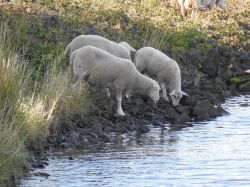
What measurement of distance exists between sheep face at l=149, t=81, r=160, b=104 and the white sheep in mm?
998

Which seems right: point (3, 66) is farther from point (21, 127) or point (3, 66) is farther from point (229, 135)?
point (229, 135)

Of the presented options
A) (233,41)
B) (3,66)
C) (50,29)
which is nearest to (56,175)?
(3,66)

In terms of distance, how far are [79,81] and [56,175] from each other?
11.6ft

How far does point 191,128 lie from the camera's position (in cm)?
1669

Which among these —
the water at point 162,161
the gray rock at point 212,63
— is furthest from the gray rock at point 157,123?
the gray rock at point 212,63

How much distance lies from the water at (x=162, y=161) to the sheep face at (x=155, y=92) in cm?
83

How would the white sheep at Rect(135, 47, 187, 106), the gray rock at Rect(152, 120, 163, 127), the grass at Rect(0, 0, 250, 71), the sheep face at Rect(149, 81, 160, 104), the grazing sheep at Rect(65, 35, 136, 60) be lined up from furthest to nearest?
the grass at Rect(0, 0, 250, 71)
the white sheep at Rect(135, 47, 187, 106)
the grazing sheep at Rect(65, 35, 136, 60)
the sheep face at Rect(149, 81, 160, 104)
the gray rock at Rect(152, 120, 163, 127)

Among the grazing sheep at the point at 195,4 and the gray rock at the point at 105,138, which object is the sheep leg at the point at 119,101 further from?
the grazing sheep at the point at 195,4

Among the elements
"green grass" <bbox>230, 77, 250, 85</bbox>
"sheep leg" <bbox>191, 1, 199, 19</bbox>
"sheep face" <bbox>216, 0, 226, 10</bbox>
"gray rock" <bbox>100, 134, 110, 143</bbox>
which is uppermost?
"sheep face" <bbox>216, 0, 226, 10</bbox>

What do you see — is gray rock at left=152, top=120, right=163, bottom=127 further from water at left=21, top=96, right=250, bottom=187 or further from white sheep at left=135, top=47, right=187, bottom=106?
white sheep at left=135, top=47, right=187, bottom=106

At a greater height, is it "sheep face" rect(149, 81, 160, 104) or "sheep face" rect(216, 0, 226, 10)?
"sheep face" rect(216, 0, 226, 10)

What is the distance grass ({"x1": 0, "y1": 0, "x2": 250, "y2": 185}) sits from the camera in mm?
12859

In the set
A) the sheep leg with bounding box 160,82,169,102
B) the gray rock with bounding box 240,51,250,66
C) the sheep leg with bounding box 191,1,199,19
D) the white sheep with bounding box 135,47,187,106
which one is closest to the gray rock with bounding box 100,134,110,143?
the white sheep with bounding box 135,47,187,106

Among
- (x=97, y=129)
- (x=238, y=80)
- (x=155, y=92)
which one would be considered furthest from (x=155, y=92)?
(x=238, y=80)
